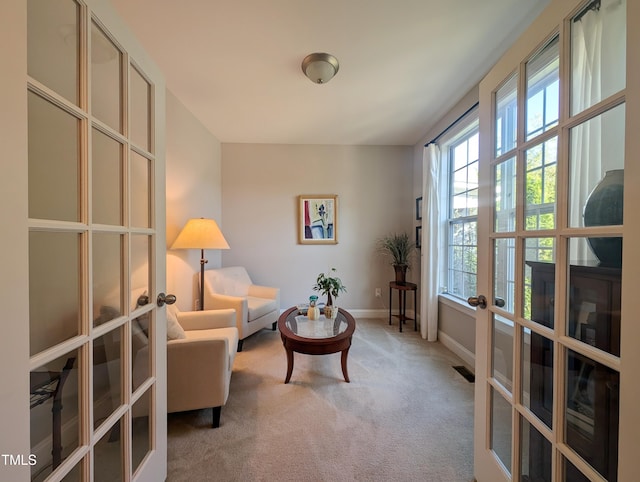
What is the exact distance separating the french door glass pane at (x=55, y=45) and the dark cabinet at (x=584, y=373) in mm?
1614

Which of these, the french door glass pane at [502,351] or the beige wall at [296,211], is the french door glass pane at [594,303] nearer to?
the french door glass pane at [502,351]

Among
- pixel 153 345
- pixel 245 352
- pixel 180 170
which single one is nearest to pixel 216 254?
pixel 180 170

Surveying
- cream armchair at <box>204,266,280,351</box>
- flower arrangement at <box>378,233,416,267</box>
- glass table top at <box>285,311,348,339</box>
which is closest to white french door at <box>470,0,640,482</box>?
glass table top at <box>285,311,348,339</box>

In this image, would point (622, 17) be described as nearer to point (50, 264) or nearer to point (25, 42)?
point (25, 42)

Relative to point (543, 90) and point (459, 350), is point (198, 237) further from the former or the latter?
point (459, 350)

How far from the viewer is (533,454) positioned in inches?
36.0

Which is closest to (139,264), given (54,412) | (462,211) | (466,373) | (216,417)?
(54,412)

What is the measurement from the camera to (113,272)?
2.91 ft

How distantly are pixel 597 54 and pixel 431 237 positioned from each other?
219 centimetres

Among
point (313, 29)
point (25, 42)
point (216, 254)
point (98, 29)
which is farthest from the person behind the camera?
point (216, 254)

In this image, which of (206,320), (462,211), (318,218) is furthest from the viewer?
(318,218)

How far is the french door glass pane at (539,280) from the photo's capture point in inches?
33.7

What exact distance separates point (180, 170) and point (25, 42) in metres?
2.17

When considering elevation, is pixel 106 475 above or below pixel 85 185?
below
